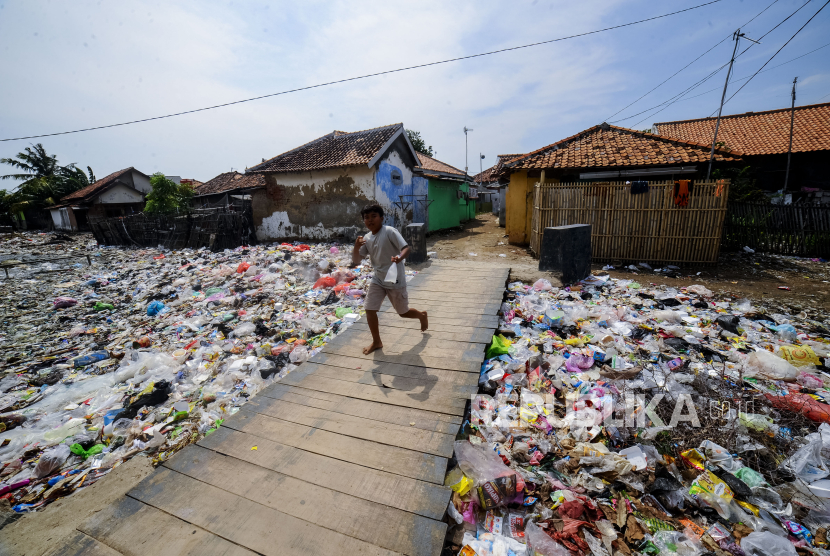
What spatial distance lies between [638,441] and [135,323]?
23.8 feet

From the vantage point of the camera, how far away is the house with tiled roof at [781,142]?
12961 millimetres

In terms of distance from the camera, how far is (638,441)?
8.02ft

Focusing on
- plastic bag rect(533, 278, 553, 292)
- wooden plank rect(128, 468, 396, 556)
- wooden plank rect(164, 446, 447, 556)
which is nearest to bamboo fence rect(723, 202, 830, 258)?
plastic bag rect(533, 278, 553, 292)

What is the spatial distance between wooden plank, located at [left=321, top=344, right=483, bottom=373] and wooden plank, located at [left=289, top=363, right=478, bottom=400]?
129mm

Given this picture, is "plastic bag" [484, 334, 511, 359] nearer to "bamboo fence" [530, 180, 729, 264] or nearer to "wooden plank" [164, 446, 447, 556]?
"wooden plank" [164, 446, 447, 556]

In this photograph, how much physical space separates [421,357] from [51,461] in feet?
10.1

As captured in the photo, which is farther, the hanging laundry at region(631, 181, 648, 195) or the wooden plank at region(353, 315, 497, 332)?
the hanging laundry at region(631, 181, 648, 195)

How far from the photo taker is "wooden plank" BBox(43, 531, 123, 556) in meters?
1.65

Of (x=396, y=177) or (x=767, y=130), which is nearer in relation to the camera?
(x=396, y=177)

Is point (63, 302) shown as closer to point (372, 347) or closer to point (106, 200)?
point (372, 347)

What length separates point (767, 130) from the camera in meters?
14.6

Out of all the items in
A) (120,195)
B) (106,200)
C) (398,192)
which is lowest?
(398,192)

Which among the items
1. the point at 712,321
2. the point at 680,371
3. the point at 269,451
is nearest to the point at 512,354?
the point at 680,371

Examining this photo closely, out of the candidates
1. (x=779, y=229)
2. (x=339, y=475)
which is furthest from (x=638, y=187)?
(x=339, y=475)
